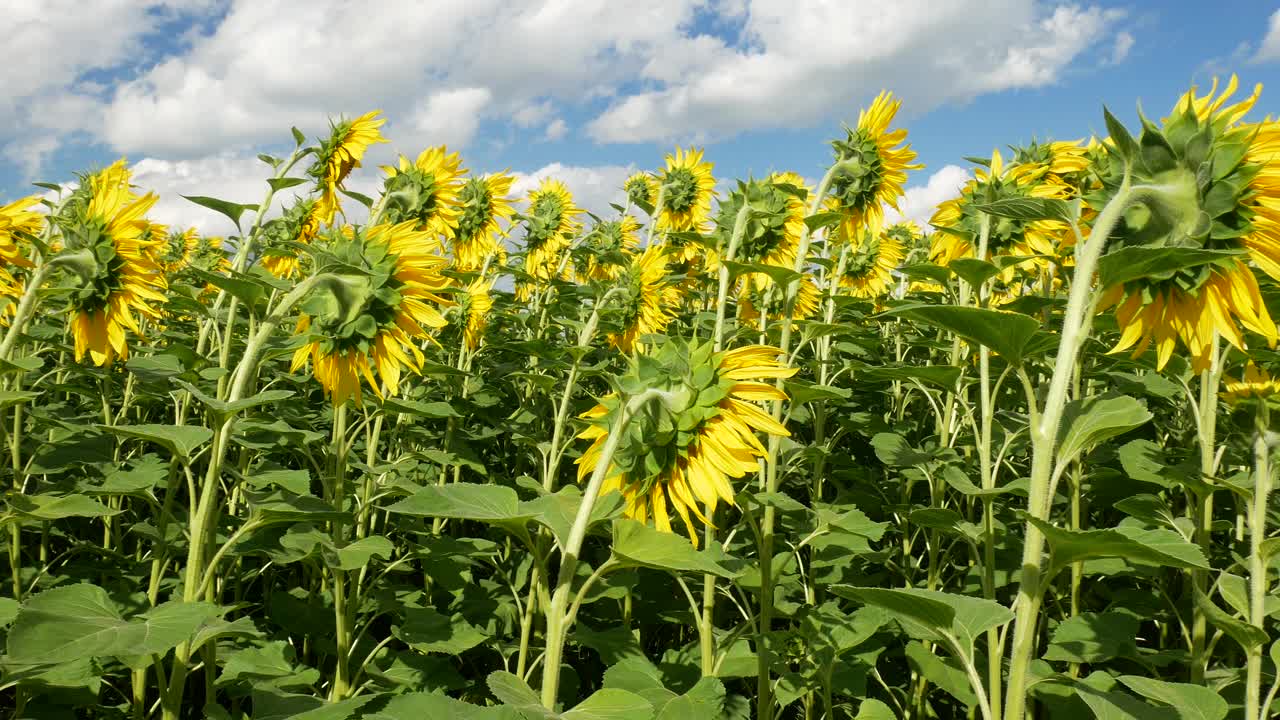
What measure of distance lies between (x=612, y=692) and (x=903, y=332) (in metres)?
3.79

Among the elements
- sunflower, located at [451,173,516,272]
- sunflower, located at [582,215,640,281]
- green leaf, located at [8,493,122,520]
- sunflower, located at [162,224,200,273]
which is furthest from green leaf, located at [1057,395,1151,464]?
sunflower, located at [162,224,200,273]

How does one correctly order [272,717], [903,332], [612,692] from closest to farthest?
1. [612,692]
2. [272,717]
3. [903,332]

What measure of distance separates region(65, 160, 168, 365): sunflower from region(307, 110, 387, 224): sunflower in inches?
46.1

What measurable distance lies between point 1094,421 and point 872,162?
2.13 m

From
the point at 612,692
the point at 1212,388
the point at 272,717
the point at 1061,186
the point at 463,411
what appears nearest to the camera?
the point at 612,692

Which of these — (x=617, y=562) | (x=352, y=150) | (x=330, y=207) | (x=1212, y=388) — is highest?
(x=352, y=150)

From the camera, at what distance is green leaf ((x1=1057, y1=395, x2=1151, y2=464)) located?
1.38 metres

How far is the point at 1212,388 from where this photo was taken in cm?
238

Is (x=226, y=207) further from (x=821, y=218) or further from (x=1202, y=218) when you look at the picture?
(x=1202, y=218)

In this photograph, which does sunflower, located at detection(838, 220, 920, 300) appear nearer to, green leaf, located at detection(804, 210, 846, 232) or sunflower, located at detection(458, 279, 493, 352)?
sunflower, located at detection(458, 279, 493, 352)

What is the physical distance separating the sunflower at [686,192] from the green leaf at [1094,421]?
12.9 ft

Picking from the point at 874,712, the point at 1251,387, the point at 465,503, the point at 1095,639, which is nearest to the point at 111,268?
the point at 465,503

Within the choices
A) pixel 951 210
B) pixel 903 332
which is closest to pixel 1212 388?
pixel 951 210

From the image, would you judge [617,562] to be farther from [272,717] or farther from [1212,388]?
[1212,388]
